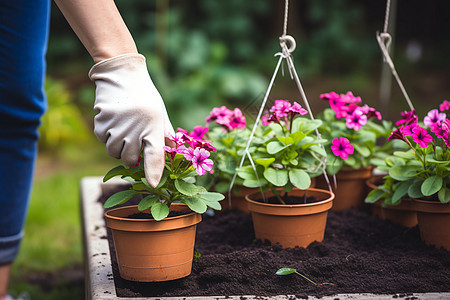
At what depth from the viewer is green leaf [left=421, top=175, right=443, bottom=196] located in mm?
1493

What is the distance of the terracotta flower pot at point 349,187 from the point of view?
2.02 m

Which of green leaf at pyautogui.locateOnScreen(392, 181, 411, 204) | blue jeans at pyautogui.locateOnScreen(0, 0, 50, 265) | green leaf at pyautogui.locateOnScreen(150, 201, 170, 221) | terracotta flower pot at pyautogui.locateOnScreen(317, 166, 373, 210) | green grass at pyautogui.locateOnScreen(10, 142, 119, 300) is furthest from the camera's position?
green grass at pyautogui.locateOnScreen(10, 142, 119, 300)

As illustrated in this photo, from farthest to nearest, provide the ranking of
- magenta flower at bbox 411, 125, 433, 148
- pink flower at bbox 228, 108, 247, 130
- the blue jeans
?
pink flower at bbox 228, 108, 247, 130 → magenta flower at bbox 411, 125, 433, 148 → the blue jeans

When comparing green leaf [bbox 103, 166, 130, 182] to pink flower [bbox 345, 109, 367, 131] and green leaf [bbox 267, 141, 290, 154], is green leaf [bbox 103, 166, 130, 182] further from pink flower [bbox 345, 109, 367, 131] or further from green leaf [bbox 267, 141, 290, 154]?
pink flower [bbox 345, 109, 367, 131]

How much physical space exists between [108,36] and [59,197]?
8.78ft

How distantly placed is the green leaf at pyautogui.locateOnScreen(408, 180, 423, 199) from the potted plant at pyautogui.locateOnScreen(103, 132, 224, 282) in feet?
2.02

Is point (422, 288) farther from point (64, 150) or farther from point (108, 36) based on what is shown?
point (64, 150)

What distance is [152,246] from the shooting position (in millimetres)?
1315

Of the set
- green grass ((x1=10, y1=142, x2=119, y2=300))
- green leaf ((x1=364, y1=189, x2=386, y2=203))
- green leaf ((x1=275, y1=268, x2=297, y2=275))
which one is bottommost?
green grass ((x1=10, y1=142, x2=119, y2=300))

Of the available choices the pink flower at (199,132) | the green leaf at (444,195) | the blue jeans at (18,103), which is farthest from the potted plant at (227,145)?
the blue jeans at (18,103)

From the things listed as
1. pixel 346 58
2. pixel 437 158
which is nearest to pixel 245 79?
pixel 346 58

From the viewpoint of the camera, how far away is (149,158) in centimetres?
127

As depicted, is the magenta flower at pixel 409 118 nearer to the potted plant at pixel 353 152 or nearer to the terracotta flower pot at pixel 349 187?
the potted plant at pixel 353 152

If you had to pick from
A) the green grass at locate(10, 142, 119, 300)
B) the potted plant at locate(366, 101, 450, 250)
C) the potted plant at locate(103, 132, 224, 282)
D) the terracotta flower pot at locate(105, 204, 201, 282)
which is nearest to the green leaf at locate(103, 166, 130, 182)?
the potted plant at locate(103, 132, 224, 282)
